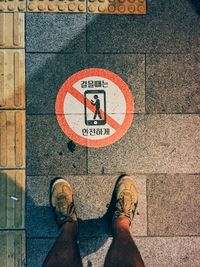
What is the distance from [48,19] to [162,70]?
1455 mm

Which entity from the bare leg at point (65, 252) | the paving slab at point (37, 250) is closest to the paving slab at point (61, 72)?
the bare leg at point (65, 252)

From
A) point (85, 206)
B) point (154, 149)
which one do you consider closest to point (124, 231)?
point (85, 206)

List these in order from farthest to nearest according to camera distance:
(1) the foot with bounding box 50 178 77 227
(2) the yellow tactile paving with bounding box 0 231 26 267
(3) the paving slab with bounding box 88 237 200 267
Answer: (3) the paving slab with bounding box 88 237 200 267, (2) the yellow tactile paving with bounding box 0 231 26 267, (1) the foot with bounding box 50 178 77 227

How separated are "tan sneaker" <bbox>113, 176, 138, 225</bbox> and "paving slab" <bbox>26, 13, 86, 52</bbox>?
1.62 m

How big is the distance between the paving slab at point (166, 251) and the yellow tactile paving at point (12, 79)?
6.36 ft

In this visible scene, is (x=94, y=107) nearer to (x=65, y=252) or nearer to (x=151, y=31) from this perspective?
(x=151, y=31)

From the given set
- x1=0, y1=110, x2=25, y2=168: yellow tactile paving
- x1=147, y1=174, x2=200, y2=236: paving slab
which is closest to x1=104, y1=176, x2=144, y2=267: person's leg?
x1=147, y1=174, x2=200, y2=236: paving slab

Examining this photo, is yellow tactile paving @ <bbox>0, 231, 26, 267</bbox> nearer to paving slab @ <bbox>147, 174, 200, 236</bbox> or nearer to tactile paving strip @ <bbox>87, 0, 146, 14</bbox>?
paving slab @ <bbox>147, 174, 200, 236</bbox>

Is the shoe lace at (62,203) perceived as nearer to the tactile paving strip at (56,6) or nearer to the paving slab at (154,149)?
the paving slab at (154,149)

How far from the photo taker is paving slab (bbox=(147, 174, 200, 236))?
4152 mm

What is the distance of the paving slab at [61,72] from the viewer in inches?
162

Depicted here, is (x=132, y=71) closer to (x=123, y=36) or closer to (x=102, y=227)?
(x=123, y=36)

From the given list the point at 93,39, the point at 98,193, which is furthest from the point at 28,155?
the point at 93,39

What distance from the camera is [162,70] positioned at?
13.7 feet
